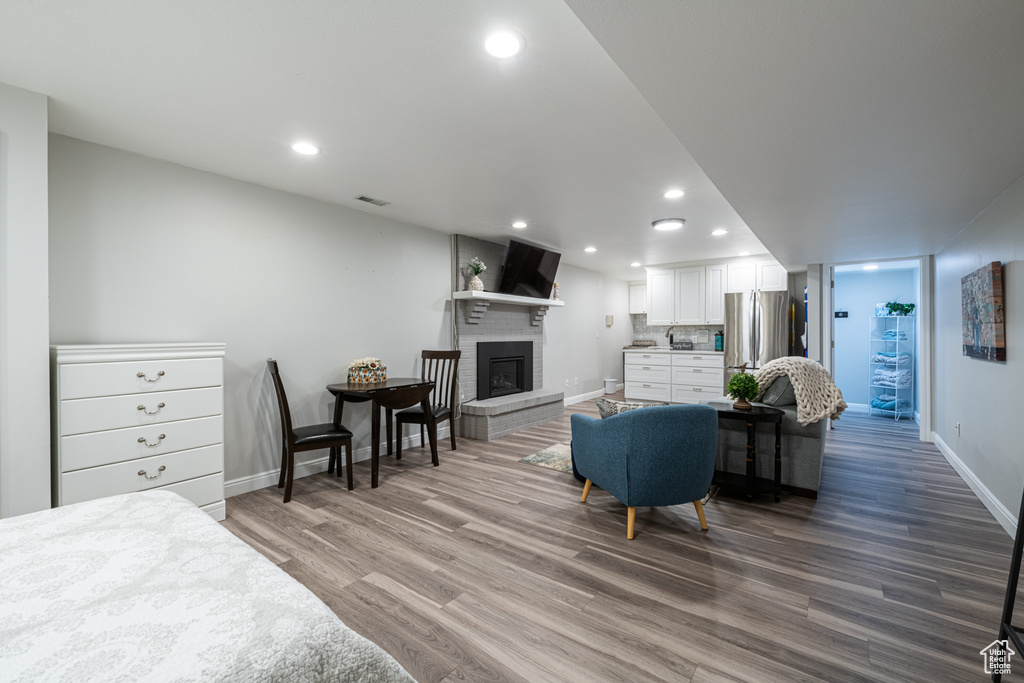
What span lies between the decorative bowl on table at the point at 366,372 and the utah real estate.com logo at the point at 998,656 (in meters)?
3.75

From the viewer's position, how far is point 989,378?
9.82 ft

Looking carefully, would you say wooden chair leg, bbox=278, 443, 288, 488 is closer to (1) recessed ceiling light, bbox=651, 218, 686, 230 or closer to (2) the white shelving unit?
(1) recessed ceiling light, bbox=651, 218, 686, 230

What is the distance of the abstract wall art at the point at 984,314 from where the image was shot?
275cm

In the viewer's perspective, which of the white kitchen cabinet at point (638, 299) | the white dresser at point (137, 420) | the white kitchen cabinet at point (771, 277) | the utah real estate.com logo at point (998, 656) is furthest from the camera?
the white kitchen cabinet at point (638, 299)

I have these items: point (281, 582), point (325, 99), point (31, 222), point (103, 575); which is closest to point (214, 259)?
point (31, 222)

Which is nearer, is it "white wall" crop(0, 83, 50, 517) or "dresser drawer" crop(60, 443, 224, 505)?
"white wall" crop(0, 83, 50, 517)

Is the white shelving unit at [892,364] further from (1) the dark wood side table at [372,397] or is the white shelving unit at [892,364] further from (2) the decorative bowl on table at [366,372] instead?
(2) the decorative bowl on table at [366,372]

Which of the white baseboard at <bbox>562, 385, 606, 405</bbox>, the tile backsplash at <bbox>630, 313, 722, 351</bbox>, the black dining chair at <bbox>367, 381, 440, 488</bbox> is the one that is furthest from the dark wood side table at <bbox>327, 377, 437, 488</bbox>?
the tile backsplash at <bbox>630, 313, 722, 351</bbox>

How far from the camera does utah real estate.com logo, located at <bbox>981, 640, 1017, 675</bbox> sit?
1.53 m

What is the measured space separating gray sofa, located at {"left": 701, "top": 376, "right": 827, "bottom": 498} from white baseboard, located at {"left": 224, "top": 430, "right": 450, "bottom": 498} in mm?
3022

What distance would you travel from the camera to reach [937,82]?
1508mm

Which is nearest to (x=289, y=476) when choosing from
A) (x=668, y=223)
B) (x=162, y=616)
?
(x=162, y=616)

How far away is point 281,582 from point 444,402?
381 cm

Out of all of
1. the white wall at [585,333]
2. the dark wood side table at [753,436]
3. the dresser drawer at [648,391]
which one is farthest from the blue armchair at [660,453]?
the dresser drawer at [648,391]
